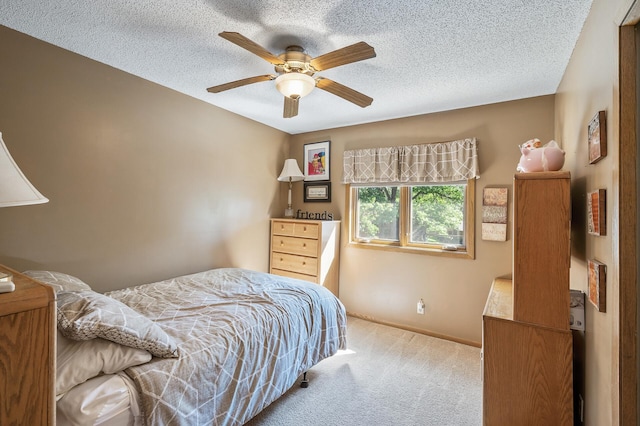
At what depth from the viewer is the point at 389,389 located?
2297 millimetres

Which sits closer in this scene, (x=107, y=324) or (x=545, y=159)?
(x=107, y=324)

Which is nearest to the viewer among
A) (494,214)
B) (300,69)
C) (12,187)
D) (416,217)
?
(12,187)

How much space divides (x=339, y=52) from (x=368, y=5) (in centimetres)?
28

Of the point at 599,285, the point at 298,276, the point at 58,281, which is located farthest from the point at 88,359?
the point at 298,276

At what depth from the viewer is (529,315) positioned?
163 centimetres

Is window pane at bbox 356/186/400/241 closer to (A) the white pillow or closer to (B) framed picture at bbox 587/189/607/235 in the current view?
(B) framed picture at bbox 587/189/607/235

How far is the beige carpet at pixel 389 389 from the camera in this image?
1.97 metres

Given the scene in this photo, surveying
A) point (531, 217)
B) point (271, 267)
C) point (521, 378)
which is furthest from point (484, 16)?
point (271, 267)

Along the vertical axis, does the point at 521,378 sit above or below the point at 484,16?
below

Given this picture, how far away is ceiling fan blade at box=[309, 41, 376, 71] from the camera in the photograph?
158cm

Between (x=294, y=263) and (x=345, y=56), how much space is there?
264 cm

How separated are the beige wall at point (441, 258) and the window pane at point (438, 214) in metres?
0.19

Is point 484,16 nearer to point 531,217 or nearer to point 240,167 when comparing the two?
point 531,217

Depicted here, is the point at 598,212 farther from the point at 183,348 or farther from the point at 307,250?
the point at 307,250
